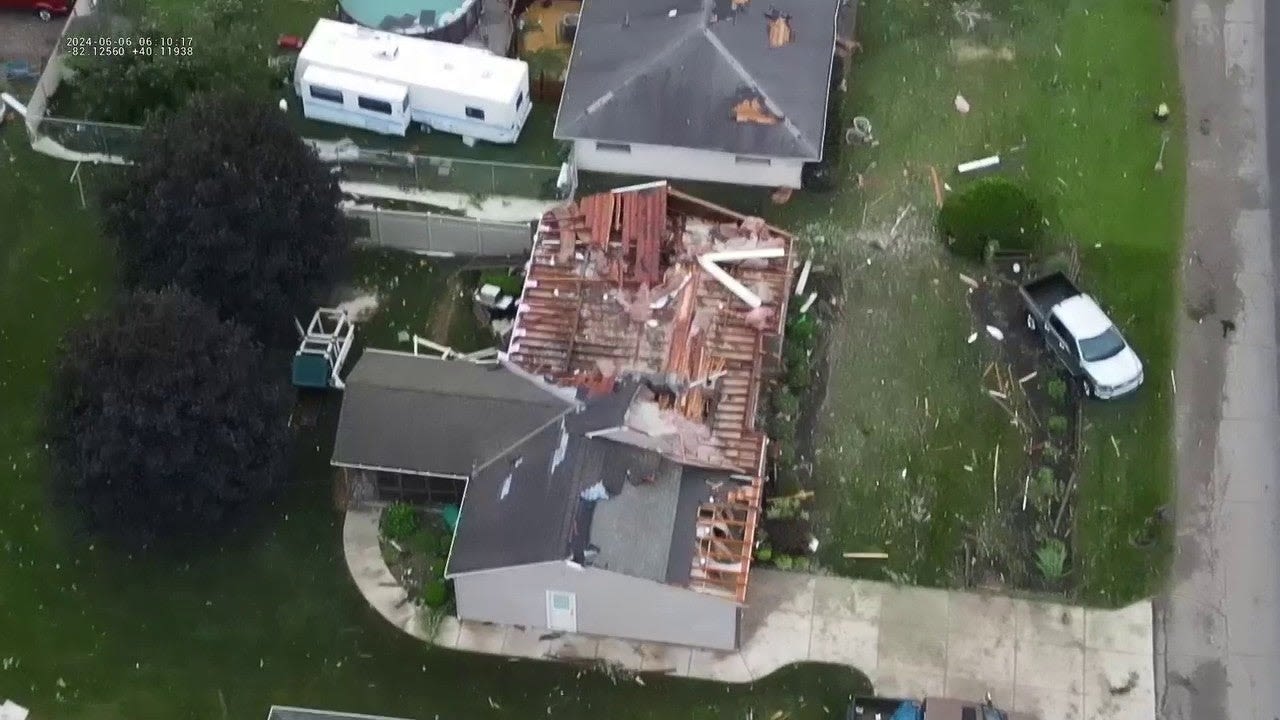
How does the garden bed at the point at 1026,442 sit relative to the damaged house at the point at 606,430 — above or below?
below

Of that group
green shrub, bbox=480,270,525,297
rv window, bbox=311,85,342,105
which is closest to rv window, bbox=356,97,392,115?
rv window, bbox=311,85,342,105

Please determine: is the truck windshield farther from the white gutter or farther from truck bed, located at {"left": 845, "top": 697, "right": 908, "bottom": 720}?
truck bed, located at {"left": 845, "top": 697, "right": 908, "bottom": 720}

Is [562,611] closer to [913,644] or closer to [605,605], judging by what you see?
[605,605]

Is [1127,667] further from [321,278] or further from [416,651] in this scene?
[321,278]

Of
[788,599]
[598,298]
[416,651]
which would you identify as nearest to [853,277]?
[598,298]

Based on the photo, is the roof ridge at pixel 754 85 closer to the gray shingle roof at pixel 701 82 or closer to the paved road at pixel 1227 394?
the gray shingle roof at pixel 701 82

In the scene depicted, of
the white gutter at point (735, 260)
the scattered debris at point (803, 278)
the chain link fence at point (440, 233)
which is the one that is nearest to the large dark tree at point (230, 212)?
the chain link fence at point (440, 233)

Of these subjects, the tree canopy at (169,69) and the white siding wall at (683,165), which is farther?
the white siding wall at (683,165)
